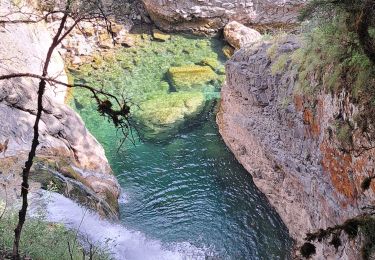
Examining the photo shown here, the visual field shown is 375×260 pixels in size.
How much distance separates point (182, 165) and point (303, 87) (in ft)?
17.6

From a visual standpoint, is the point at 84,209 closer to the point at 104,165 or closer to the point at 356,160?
the point at 104,165

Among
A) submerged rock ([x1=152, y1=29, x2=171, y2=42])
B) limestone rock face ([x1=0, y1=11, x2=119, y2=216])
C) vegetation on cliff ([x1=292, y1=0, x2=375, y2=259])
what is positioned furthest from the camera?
submerged rock ([x1=152, y1=29, x2=171, y2=42])

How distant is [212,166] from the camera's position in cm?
1330

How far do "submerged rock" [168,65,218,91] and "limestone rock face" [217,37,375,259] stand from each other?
11.1ft

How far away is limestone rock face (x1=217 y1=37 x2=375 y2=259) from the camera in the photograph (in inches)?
302

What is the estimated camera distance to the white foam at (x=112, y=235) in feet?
30.1

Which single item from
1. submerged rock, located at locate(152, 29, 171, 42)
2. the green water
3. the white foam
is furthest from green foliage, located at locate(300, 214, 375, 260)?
submerged rock, located at locate(152, 29, 171, 42)

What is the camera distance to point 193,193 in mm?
12336

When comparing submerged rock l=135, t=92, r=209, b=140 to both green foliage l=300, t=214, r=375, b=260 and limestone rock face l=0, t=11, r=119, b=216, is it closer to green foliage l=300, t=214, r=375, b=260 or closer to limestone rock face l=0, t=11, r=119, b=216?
limestone rock face l=0, t=11, r=119, b=216

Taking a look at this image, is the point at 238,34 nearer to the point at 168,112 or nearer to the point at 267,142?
the point at 168,112

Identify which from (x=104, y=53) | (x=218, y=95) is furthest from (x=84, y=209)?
(x=104, y=53)

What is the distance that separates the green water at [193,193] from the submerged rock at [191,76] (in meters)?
0.57

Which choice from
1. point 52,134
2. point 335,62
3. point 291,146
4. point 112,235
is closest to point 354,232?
point 335,62

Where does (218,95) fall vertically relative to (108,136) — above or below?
above
